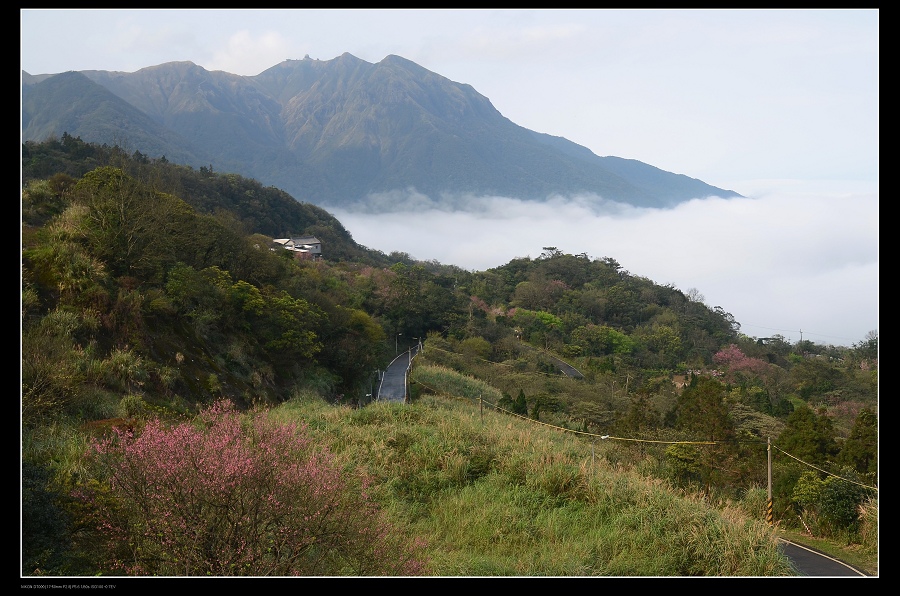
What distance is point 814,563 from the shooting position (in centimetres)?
1021

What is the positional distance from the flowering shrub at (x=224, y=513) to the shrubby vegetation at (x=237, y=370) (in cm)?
6

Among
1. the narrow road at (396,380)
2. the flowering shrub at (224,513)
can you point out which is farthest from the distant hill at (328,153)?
the flowering shrub at (224,513)

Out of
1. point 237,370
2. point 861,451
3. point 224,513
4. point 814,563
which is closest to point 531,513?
point 224,513

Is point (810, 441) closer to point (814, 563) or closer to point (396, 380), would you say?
point (814, 563)

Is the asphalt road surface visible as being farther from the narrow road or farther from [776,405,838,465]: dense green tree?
the narrow road

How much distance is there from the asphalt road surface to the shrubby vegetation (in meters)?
0.99

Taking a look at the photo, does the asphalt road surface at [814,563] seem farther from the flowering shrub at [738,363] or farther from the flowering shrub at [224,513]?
the flowering shrub at [738,363]

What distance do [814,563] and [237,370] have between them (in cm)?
1243

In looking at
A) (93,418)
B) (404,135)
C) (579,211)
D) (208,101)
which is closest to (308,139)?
(404,135)

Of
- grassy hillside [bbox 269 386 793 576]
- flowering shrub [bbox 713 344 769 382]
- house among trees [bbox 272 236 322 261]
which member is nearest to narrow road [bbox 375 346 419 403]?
grassy hillside [bbox 269 386 793 576]

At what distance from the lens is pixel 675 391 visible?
34.9m

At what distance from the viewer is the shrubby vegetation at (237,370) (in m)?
7.40

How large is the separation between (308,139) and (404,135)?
3071 centimetres
